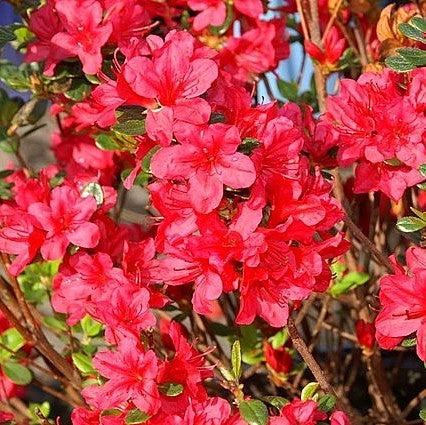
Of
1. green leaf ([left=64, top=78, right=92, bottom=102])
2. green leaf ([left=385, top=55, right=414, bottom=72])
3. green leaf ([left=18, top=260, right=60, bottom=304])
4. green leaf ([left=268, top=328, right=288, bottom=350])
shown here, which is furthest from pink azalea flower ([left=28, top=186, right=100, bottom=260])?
green leaf ([left=268, top=328, right=288, bottom=350])

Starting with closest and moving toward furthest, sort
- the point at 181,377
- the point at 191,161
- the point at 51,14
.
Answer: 1. the point at 191,161
2. the point at 181,377
3. the point at 51,14

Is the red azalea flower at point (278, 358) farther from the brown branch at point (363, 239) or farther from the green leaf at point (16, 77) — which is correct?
the green leaf at point (16, 77)

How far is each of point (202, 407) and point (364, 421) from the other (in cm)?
77

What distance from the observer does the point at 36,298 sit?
1.88m

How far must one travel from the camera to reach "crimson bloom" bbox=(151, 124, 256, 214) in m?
1.09

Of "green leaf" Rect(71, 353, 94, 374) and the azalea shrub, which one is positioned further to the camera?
"green leaf" Rect(71, 353, 94, 374)

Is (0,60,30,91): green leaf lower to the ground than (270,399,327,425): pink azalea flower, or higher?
higher

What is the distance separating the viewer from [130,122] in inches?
47.9

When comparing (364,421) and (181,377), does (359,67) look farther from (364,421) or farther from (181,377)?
(181,377)

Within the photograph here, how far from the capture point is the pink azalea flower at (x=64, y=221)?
1375 mm

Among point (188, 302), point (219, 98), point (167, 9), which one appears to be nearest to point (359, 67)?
point (167, 9)

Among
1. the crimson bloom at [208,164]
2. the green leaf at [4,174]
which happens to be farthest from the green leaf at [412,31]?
the green leaf at [4,174]

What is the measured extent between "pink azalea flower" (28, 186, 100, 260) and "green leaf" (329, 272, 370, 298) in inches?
22.6

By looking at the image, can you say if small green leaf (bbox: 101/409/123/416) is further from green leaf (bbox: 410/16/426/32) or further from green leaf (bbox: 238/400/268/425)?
green leaf (bbox: 410/16/426/32)
